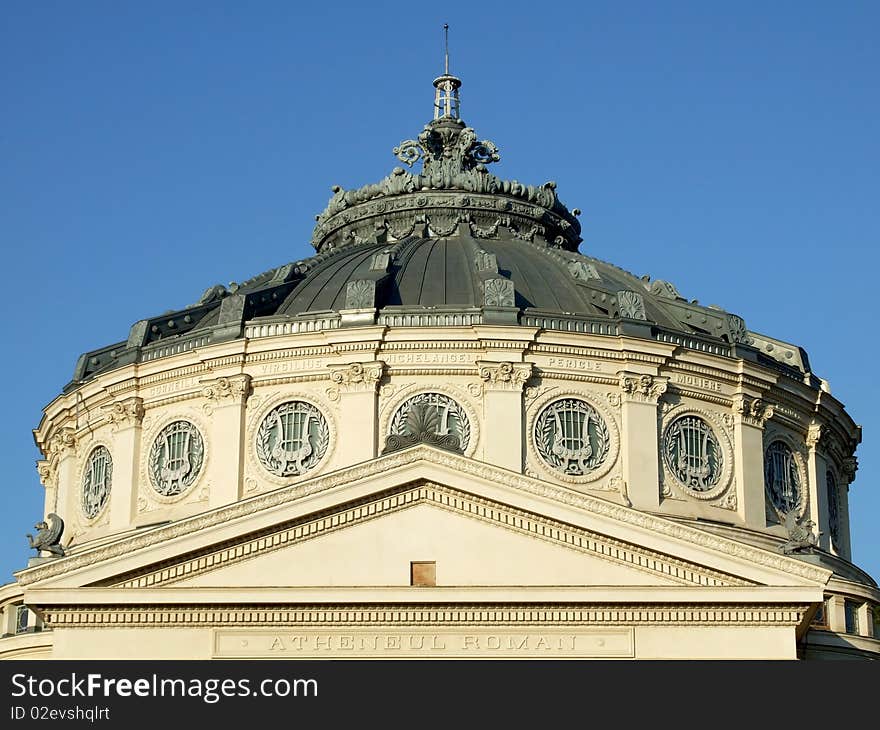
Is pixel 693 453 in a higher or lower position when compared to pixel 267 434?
lower

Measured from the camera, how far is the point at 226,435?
69562mm

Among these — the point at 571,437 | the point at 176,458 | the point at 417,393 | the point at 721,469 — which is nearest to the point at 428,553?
the point at 417,393

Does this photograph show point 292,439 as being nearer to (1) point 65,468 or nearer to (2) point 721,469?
(1) point 65,468

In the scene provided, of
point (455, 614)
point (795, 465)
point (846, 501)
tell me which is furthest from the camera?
point (846, 501)

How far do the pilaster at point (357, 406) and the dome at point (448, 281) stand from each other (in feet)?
5.27

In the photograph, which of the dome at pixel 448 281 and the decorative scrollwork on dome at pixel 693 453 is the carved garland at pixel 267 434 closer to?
the dome at pixel 448 281

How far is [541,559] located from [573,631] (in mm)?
1750

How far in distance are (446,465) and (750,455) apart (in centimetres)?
2191

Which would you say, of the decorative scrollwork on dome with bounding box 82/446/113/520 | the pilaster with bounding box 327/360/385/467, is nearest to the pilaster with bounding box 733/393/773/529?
the pilaster with bounding box 327/360/385/467

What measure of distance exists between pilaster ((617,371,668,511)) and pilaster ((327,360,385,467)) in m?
7.37

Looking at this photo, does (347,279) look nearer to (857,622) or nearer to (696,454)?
(696,454)

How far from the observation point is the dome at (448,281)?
6988 centimetres

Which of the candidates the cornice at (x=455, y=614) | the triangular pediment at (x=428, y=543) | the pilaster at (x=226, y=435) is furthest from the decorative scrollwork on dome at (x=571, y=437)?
the cornice at (x=455, y=614)
